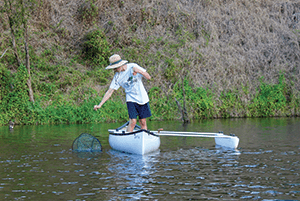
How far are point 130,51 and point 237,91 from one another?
24.1 feet

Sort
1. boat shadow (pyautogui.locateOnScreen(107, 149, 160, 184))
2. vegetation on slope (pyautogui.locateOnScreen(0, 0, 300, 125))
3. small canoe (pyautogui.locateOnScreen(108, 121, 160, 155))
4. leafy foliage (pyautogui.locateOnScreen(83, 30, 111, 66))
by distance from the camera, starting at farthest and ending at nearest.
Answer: leafy foliage (pyautogui.locateOnScreen(83, 30, 111, 66)) → vegetation on slope (pyautogui.locateOnScreen(0, 0, 300, 125)) → small canoe (pyautogui.locateOnScreen(108, 121, 160, 155)) → boat shadow (pyautogui.locateOnScreen(107, 149, 160, 184))

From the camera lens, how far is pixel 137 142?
36.0ft

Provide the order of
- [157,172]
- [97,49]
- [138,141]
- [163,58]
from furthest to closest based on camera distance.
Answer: [97,49]
[163,58]
[138,141]
[157,172]

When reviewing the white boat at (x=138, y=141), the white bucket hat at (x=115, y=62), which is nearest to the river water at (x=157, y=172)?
the white boat at (x=138, y=141)

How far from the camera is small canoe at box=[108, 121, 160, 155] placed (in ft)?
35.7

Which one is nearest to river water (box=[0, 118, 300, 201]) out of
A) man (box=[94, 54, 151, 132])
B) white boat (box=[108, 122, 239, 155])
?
white boat (box=[108, 122, 239, 155])

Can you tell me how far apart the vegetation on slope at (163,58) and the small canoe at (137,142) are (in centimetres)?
1087

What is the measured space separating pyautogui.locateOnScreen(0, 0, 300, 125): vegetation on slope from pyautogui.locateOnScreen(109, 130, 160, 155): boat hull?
10.8 metres

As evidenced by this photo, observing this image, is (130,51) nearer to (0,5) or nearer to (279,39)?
(0,5)

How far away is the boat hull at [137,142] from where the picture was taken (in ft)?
35.7

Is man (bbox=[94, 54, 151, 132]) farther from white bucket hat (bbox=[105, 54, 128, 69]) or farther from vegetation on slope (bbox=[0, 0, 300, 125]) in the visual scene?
vegetation on slope (bbox=[0, 0, 300, 125])

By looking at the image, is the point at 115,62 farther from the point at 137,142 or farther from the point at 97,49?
the point at 97,49

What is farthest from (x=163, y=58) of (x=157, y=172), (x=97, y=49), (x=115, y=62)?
(x=157, y=172)

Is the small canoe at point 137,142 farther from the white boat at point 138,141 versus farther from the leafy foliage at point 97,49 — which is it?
the leafy foliage at point 97,49
